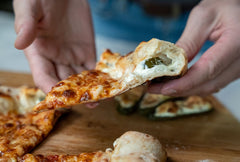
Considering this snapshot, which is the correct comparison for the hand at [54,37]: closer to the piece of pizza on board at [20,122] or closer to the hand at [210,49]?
the piece of pizza on board at [20,122]

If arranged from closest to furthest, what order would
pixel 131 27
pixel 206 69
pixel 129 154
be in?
1. pixel 129 154
2. pixel 206 69
3. pixel 131 27

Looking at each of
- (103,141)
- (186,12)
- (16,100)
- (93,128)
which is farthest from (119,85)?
(186,12)

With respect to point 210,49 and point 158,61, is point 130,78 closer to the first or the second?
point 158,61

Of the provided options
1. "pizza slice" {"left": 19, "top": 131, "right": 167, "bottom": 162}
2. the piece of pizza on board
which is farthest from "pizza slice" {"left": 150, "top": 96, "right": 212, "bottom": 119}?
the piece of pizza on board

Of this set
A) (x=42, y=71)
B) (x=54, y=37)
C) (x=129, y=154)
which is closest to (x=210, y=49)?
(x=129, y=154)

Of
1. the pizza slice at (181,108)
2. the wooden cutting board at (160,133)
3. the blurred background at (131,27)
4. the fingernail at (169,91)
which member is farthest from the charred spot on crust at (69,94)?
the blurred background at (131,27)

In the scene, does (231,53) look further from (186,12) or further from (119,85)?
(186,12)
